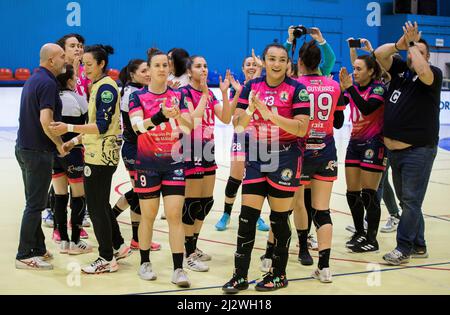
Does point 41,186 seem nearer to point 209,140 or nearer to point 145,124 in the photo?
point 145,124

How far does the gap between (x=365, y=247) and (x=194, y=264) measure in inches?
74.4

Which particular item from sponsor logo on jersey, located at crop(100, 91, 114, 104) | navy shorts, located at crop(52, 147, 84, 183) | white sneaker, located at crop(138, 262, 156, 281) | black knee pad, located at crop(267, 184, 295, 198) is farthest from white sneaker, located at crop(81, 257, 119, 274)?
black knee pad, located at crop(267, 184, 295, 198)

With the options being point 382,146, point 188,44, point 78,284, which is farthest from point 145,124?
point 188,44

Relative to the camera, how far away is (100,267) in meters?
5.63

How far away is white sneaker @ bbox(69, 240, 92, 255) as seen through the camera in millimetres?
6309

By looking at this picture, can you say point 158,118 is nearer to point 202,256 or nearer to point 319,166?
point 319,166

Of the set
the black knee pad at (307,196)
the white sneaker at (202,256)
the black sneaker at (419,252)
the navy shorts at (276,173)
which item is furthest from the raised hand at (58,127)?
the black sneaker at (419,252)

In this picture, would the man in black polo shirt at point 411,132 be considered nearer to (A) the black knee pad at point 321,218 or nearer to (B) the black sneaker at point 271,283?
(A) the black knee pad at point 321,218

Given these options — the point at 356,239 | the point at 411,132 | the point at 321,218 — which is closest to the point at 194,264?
the point at 321,218

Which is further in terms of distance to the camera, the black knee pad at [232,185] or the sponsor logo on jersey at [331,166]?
the black knee pad at [232,185]

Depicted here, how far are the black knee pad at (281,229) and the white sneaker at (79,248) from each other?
7.09ft

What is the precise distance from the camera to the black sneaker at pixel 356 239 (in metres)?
6.59

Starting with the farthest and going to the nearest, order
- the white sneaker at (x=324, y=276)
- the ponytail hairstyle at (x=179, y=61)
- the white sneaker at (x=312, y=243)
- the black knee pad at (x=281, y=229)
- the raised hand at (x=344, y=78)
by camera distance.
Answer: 1. the white sneaker at (x=312, y=243)
2. the ponytail hairstyle at (x=179, y=61)
3. the raised hand at (x=344, y=78)
4. the white sneaker at (x=324, y=276)
5. the black knee pad at (x=281, y=229)

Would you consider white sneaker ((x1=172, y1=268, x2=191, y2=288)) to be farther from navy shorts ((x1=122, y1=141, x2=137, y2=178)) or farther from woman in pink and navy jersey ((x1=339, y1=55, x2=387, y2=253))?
Answer: woman in pink and navy jersey ((x1=339, y1=55, x2=387, y2=253))
